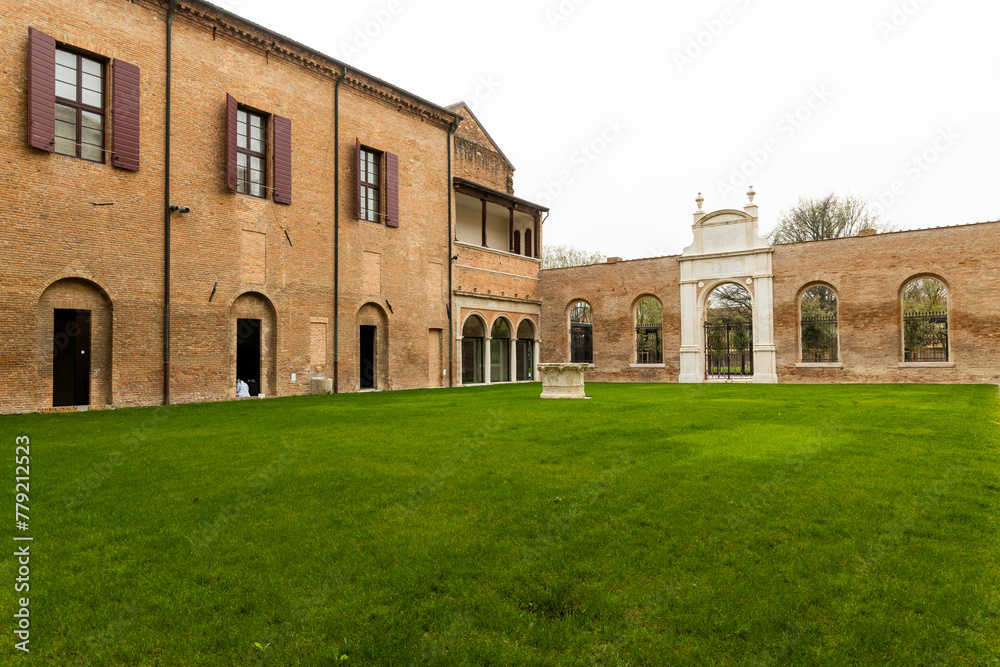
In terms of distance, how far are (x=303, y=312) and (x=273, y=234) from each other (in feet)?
8.22

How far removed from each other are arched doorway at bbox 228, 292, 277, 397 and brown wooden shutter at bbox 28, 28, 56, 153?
5.73 metres

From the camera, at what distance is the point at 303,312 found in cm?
1884

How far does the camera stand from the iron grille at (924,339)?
2178 centimetres

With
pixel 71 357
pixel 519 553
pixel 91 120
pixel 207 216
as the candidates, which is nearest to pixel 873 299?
pixel 207 216

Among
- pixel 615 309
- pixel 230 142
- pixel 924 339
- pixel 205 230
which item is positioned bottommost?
pixel 924 339

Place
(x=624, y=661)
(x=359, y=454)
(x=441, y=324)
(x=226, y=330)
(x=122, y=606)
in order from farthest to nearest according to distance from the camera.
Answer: (x=441, y=324)
(x=226, y=330)
(x=359, y=454)
(x=122, y=606)
(x=624, y=661)

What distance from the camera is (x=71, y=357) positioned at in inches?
595

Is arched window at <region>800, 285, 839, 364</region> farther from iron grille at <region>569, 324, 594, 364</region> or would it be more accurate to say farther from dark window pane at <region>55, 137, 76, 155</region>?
dark window pane at <region>55, 137, 76, 155</region>

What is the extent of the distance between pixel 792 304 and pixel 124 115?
73.8 ft

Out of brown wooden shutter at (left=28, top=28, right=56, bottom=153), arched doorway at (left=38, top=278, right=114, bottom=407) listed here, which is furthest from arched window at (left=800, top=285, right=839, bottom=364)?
brown wooden shutter at (left=28, top=28, right=56, bottom=153)

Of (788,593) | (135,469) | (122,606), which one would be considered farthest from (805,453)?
(135,469)

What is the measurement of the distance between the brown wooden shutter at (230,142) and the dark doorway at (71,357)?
5086 mm

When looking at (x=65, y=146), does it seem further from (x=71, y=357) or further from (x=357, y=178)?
(x=357, y=178)

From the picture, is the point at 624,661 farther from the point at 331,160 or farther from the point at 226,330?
the point at 331,160
